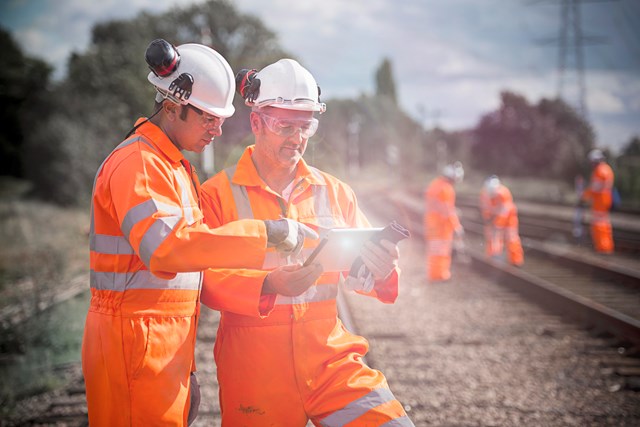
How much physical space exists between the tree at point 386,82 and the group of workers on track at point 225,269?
116 m

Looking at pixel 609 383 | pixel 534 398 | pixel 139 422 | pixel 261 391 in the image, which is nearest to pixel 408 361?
pixel 534 398

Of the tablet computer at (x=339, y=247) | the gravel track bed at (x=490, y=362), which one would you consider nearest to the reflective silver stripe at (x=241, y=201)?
the tablet computer at (x=339, y=247)

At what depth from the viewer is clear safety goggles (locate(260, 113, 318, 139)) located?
9.04 ft

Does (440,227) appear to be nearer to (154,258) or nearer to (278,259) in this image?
(278,259)

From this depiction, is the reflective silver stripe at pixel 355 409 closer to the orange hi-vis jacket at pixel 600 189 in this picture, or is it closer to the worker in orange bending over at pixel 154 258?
the worker in orange bending over at pixel 154 258

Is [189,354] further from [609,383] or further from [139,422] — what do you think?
[609,383]

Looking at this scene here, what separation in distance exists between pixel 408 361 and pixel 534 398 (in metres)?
1.38

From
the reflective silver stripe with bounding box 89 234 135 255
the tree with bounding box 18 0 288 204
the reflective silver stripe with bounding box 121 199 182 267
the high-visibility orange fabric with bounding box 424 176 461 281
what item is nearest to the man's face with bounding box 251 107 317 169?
the reflective silver stripe with bounding box 121 199 182 267

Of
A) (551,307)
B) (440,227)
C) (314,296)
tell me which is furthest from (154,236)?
(440,227)

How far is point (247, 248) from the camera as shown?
7.16 ft

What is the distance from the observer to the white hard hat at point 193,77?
2412mm

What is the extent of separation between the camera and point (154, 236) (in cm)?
213

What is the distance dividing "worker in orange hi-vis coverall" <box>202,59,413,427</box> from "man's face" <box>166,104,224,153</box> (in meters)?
0.27

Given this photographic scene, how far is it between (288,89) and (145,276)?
103cm
